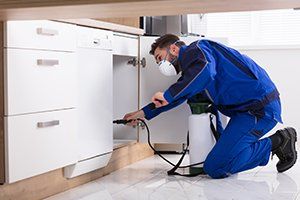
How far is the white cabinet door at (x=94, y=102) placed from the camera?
2.48 meters

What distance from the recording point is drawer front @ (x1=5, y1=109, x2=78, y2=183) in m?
2.00

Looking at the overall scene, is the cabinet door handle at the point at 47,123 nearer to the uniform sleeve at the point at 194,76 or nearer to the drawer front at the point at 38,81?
the drawer front at the point at 38,81

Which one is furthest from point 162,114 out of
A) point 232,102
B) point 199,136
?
point 232,102

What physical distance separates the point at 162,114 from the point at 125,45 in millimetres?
474

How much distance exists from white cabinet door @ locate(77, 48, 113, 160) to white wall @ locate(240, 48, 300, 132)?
6.46 ft

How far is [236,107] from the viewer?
2.92m

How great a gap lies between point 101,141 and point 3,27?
3.07 feet

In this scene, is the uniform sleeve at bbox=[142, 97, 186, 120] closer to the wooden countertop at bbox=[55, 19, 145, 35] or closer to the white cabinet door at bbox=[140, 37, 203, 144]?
the white cabinet door at bbox=[140, 37, 203, 144]

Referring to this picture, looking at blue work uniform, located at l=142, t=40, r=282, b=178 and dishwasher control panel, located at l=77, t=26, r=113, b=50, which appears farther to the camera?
blue work uniform, located at l=142, t=40, r=282, b=178

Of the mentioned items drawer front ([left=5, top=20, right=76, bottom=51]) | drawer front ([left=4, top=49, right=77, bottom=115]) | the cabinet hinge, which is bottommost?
drawer front ([left=4, top=49, right=77, bottom=115])

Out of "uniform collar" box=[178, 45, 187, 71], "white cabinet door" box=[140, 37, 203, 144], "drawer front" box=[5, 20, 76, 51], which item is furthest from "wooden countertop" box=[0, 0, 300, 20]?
"white cabinet door" box=[140, 37, 203, 144]

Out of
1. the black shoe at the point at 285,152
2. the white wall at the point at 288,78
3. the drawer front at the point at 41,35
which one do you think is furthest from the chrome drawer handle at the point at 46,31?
the white wall at the point at 288,78

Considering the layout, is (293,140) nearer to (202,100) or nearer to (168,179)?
(202,100)

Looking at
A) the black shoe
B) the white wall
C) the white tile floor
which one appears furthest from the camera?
the white wall
